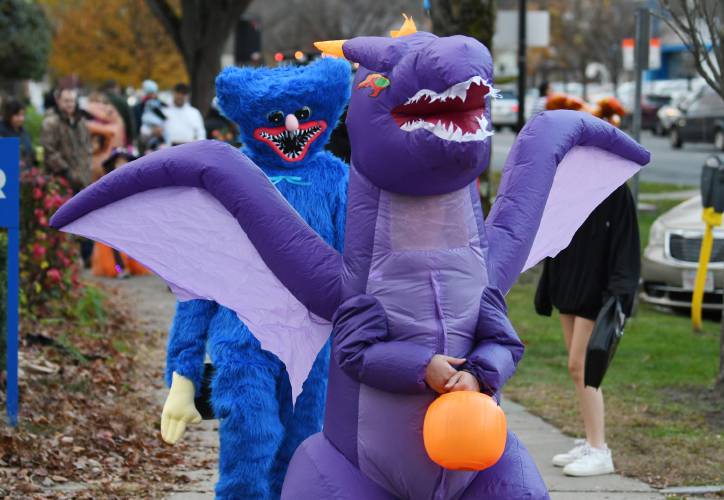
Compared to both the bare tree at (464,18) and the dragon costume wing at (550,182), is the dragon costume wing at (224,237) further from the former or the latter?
the bare tree at (464,18)

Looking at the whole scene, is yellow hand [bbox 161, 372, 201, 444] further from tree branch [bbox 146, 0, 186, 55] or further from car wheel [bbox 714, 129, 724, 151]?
car wheel [bbox 714, 129, 724, 151]

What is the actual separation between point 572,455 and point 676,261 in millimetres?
5454

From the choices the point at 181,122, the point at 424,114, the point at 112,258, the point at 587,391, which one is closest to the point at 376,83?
the point at 424,114

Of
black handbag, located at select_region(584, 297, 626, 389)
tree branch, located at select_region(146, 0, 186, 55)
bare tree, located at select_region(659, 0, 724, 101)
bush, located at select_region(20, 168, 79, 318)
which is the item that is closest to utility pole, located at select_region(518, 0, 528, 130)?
tree branch, located at select_region(146, 0, 186, 55)

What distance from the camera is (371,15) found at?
1853 inches

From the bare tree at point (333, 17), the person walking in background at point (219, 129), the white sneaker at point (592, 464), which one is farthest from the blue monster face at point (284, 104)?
the bare tree at point (333, 17)

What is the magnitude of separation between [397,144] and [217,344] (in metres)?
1.51

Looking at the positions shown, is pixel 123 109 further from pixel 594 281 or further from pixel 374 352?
pixel 374 352

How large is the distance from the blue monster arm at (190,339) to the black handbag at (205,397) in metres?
0.03

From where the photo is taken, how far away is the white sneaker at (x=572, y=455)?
22.2 ft

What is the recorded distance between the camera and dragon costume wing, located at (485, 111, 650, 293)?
4.33 metres

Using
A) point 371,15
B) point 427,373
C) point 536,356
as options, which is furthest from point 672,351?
point 371,15

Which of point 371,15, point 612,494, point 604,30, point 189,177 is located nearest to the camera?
point 189,177

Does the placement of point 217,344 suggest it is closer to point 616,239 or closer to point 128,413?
point 616,239
